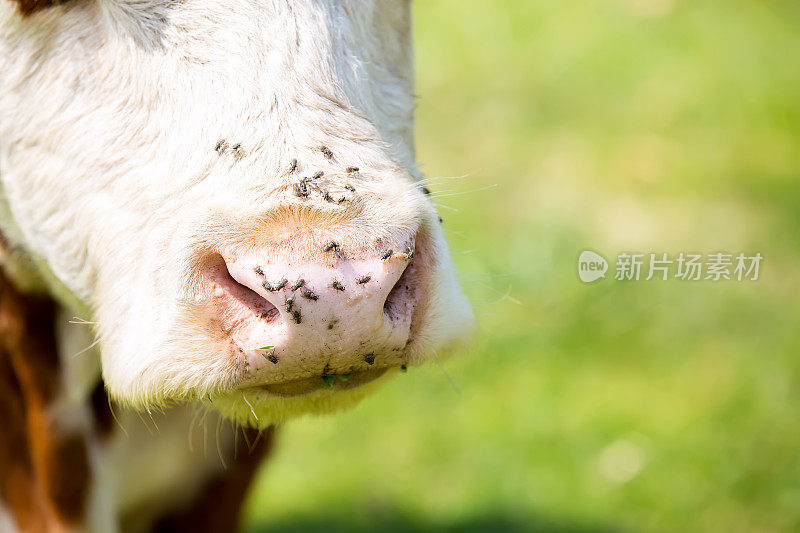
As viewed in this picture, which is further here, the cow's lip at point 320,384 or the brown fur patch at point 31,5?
the brown fur patch at point 31,5

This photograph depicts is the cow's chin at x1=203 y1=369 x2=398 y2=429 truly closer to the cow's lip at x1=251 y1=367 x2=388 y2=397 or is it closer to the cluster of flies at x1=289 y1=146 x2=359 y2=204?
the cow's lip at x1=251 y1=367 x2=388 y2=397

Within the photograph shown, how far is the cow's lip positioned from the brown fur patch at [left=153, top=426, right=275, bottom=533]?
114 centimetres

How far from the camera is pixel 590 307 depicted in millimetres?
4285

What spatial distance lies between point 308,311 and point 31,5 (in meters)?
0.73

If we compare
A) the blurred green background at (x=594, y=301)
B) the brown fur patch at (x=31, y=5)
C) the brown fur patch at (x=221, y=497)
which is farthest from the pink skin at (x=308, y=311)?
the brown fur patch at (x=221, y=497)

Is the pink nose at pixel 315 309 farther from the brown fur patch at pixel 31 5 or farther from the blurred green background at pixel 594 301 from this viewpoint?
the blurred green background at pixel 594 301

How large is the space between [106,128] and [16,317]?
71cm

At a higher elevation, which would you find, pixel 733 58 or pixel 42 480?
pixel 42 480

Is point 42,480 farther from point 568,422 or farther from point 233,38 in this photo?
point 568,422

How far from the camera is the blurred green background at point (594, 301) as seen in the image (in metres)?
3.47

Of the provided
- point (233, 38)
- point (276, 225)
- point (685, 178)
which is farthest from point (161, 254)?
point (685, 178)

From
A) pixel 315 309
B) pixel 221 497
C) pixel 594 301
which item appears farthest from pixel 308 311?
pixel 594 301

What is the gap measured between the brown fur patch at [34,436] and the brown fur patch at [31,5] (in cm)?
69

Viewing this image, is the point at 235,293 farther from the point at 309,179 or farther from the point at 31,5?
the point at 31,5
